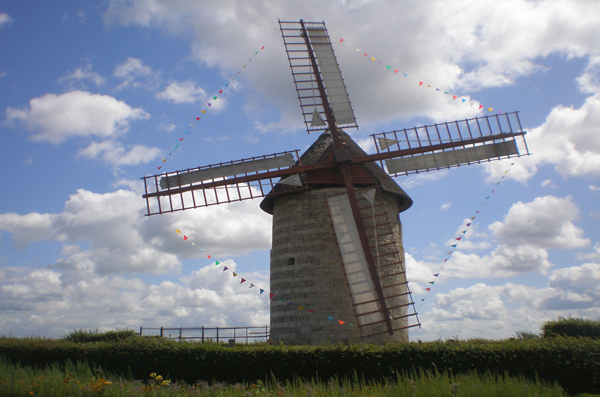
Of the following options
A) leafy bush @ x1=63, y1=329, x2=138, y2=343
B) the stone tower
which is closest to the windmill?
the stone tower

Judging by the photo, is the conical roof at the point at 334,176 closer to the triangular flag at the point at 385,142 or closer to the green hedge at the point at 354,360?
the triangular flag at the point at 385,142

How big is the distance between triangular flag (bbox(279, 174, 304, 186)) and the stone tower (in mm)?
282

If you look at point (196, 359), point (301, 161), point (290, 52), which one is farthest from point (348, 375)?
point (290, 52)

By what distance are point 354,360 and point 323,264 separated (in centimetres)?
434

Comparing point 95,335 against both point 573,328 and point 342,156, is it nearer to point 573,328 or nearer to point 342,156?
point 342,156

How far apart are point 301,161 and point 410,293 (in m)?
6.15

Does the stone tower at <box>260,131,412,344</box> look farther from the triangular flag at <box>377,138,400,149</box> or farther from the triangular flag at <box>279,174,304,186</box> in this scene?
the triangular flag at <box>377,138,400,149</box>

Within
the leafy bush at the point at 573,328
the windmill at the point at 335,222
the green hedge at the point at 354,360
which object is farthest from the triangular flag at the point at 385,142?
the leafy bush at the point at 573,328

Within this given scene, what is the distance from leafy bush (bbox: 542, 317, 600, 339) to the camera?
1509 centimetres

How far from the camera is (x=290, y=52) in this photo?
16.5m

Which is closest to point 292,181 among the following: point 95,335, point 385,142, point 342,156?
point 342,156

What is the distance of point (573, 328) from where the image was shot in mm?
15312

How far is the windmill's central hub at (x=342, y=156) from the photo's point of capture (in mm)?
13945

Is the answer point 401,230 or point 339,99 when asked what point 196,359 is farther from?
point 339,99
